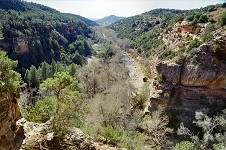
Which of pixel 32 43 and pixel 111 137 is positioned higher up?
pixel 32 43

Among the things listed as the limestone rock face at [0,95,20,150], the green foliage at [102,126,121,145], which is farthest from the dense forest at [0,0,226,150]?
the green foliage at [102,126,121,145]

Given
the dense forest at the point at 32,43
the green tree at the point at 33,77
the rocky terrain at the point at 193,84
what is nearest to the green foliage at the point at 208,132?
the rocky terrain at the point at 193,84

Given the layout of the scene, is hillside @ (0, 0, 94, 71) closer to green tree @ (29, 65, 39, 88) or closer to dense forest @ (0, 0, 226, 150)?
dense forest @ (0, 0, 226, 150)

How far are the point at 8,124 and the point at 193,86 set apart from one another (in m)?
35.4

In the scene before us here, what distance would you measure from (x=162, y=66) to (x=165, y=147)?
54.4ft

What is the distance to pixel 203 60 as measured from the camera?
4834 cm

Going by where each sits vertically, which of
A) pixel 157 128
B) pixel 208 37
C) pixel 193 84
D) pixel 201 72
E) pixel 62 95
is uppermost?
pixel 208 37

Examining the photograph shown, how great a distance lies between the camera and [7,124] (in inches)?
810

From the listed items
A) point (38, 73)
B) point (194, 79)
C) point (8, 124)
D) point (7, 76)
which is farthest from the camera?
point (38, 73)

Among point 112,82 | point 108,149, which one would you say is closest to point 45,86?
point 108,149

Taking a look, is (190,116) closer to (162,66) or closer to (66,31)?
(162,66)

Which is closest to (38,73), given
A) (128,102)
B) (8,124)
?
(128,102)

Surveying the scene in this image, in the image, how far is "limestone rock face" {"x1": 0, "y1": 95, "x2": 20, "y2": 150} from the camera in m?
19.9

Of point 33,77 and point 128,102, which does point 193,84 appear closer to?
point 128,102
